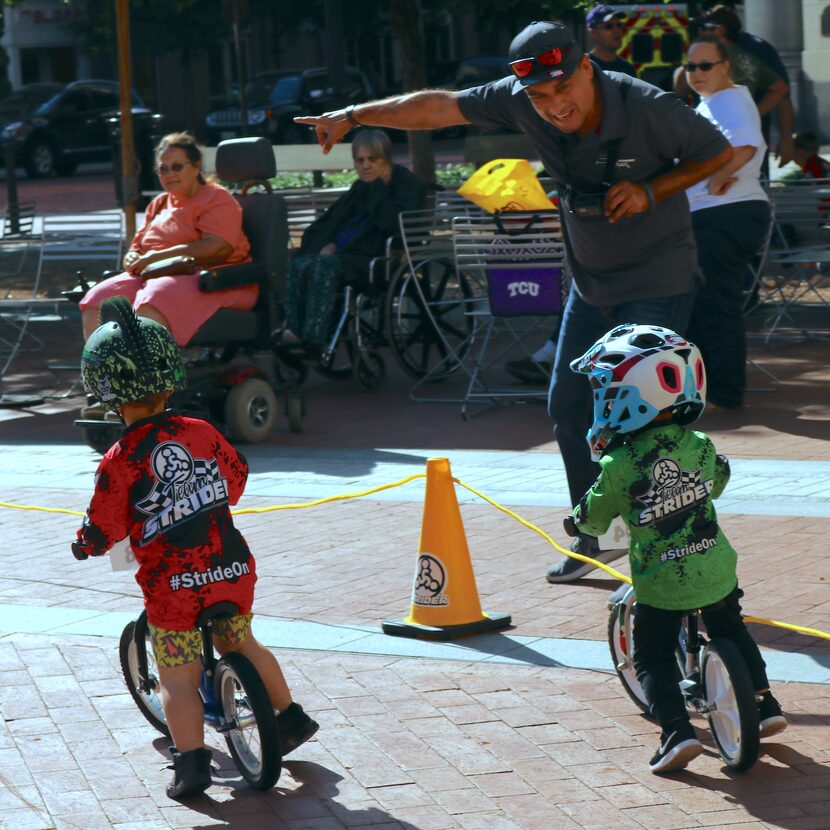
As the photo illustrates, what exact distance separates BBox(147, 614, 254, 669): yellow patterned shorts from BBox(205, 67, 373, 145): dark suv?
101 feet

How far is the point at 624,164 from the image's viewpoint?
5402 mm

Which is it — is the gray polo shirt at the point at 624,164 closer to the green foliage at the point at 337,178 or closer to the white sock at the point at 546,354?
the white sock at the point at 546,354

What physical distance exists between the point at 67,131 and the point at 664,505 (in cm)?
3075

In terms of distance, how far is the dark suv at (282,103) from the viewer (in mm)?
35000

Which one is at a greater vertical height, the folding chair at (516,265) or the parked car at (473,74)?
the parked car at (473,74)

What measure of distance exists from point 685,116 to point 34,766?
116 inches

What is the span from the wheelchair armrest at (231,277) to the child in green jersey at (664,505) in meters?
4.95

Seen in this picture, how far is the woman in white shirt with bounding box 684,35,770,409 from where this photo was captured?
341 inches

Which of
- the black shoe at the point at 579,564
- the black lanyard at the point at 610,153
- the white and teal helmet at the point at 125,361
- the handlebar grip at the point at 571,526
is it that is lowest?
the black shoe at the point at 579,564

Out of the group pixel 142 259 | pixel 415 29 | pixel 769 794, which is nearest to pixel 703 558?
pixel 769 794

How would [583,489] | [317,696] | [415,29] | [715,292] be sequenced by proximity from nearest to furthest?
[317,696] < [583,489] < [715,292] < [415,29]

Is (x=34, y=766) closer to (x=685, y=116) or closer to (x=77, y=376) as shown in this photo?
(x=685, y=116)

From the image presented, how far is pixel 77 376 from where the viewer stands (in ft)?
38.2

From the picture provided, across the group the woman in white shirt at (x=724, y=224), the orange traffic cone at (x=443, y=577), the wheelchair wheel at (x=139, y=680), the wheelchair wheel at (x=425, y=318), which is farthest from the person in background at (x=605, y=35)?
the wheelchair wheel at (x=139, y=680)
